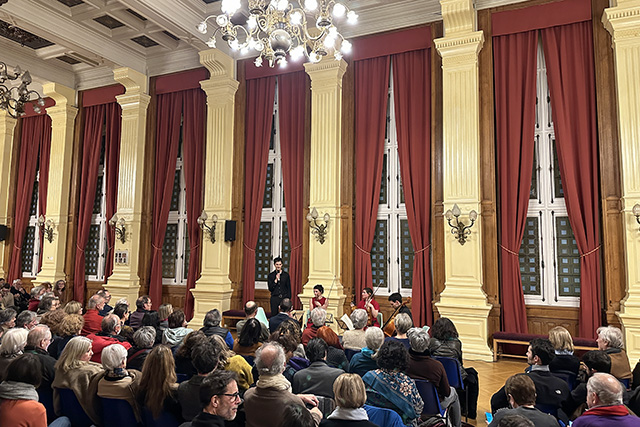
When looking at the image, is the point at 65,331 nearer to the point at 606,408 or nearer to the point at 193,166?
the point at 606,408

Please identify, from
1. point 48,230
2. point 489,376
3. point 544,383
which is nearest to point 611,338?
point 544,383

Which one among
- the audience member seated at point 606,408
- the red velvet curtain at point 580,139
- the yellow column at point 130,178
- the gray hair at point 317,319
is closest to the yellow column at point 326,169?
the gray hair at point 317,319

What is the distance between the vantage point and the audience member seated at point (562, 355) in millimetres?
3893

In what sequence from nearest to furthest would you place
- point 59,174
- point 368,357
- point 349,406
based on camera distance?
point 349,406 < point 368,357 < point 59,174

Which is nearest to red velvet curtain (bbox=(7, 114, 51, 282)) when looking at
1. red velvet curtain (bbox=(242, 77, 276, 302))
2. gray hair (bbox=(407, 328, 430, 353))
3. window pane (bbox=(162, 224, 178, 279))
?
window pane (bbox=(162, 224, 178, 279))

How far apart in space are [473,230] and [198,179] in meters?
6.33

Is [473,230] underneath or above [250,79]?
underneath

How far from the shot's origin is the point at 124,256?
1123 cm

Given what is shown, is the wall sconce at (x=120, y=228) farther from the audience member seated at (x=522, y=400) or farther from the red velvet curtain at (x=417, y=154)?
the audience member seated at (x=522, y=400)

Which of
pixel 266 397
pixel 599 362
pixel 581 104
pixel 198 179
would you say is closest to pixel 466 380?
pixel 599 362

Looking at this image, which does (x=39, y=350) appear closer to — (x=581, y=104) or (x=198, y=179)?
(x=198, y=179)

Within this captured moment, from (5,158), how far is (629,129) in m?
15.9

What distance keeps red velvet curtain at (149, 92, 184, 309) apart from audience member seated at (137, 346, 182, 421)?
8358 mm

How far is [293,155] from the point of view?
988 cm
